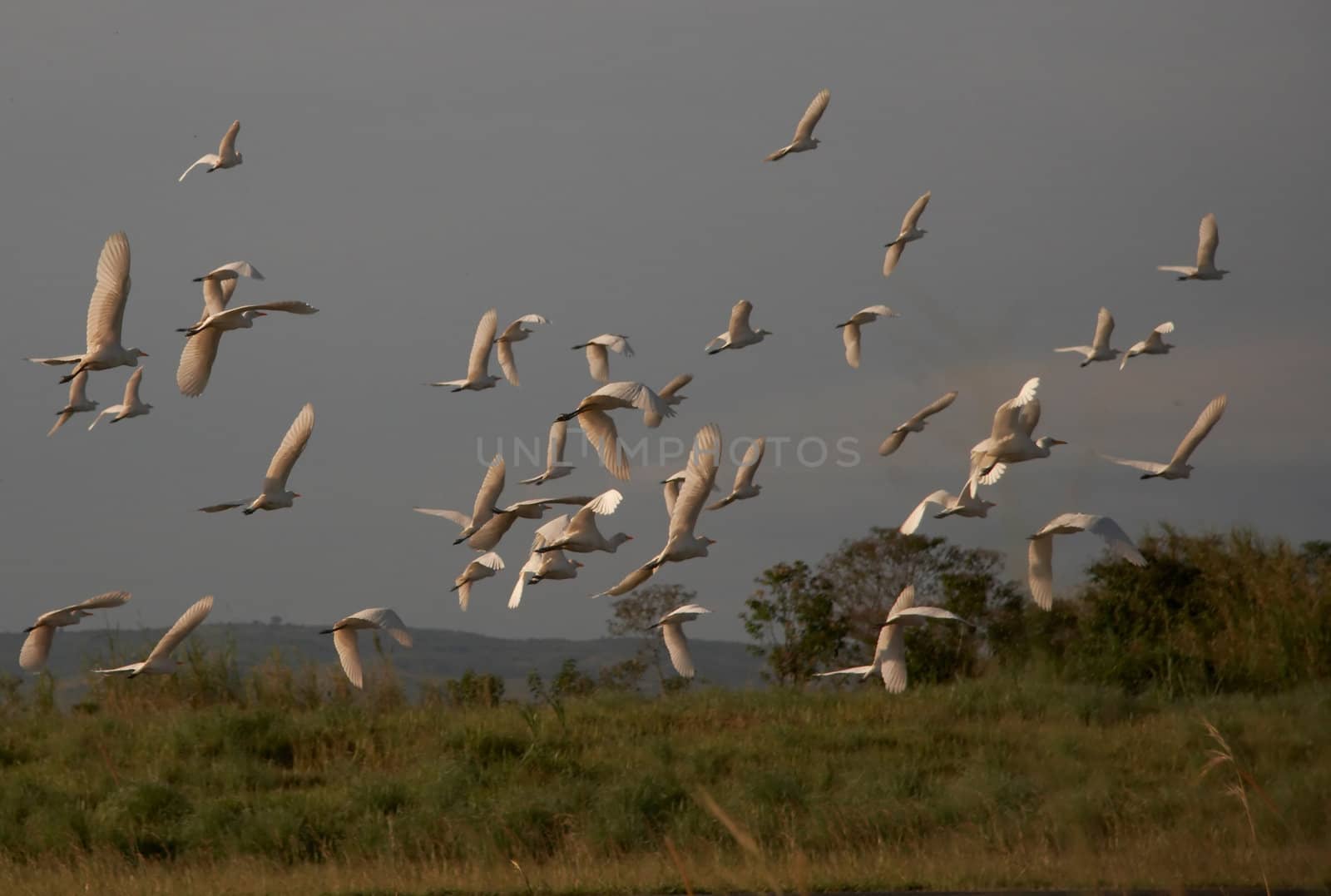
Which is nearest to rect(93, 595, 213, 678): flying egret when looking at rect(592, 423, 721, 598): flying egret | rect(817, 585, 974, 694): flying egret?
rect(592, 423, 721, 598): flying egret

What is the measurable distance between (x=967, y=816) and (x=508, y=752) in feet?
14.4

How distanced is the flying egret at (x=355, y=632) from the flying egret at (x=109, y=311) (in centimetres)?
257

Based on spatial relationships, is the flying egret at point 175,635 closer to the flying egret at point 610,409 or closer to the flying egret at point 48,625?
the flying egret at point 48,625

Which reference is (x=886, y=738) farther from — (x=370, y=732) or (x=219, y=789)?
(x=219, y=789)

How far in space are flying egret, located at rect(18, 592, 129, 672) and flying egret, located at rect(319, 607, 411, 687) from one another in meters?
1.54

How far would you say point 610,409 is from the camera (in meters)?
11.0

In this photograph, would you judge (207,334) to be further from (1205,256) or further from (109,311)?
(1205,256)

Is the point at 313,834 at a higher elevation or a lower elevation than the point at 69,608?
lower

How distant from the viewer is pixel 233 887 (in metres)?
9.38

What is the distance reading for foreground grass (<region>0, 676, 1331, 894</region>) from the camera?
9.55 m

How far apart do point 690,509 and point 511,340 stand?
4.96 m

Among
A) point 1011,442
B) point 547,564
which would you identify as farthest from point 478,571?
point 1011,442

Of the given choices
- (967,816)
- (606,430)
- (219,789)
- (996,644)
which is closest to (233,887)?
(219,789)

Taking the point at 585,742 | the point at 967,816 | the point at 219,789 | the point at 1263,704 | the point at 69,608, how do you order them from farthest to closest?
1. the point at 1263,704
2. the point at 585,742
3. the point at 219,789
4. the point at 967,816
5. the point at 69,608
